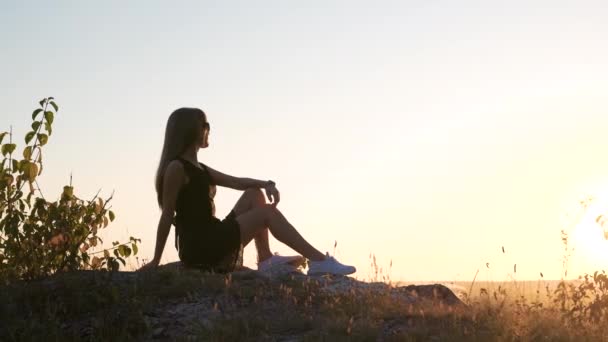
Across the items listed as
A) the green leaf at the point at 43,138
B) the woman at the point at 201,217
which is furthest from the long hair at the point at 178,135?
the green leaf at the point at 43,138

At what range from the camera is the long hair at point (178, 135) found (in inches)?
341

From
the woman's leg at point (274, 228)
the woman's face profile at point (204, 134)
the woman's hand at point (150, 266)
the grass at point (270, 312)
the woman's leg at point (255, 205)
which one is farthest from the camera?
the woman's leg at point (255, 205)

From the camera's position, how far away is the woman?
8586mm

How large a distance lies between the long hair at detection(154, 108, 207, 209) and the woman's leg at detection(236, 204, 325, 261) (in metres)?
0.89

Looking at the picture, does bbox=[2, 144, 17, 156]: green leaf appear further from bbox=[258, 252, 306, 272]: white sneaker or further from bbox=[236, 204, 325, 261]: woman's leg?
bbox=[258, 252, 306, 272]: white sneaker

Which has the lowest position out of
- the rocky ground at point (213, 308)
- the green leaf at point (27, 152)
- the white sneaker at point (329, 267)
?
the rocky ground at point (213, 308)

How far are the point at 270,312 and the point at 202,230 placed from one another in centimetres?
180

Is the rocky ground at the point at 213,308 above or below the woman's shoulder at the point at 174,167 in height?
below

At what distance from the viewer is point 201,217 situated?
346 inches

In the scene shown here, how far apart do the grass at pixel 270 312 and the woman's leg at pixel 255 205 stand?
81 cm

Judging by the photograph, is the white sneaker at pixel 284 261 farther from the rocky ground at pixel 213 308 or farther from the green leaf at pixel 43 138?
the green leaf at pixel 43 138

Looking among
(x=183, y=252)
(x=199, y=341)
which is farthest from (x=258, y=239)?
(x=199, y=341)

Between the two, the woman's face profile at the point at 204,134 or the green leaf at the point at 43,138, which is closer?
the green leaf at the point at 43,138

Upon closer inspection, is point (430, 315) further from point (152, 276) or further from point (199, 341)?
point (152, 276)
